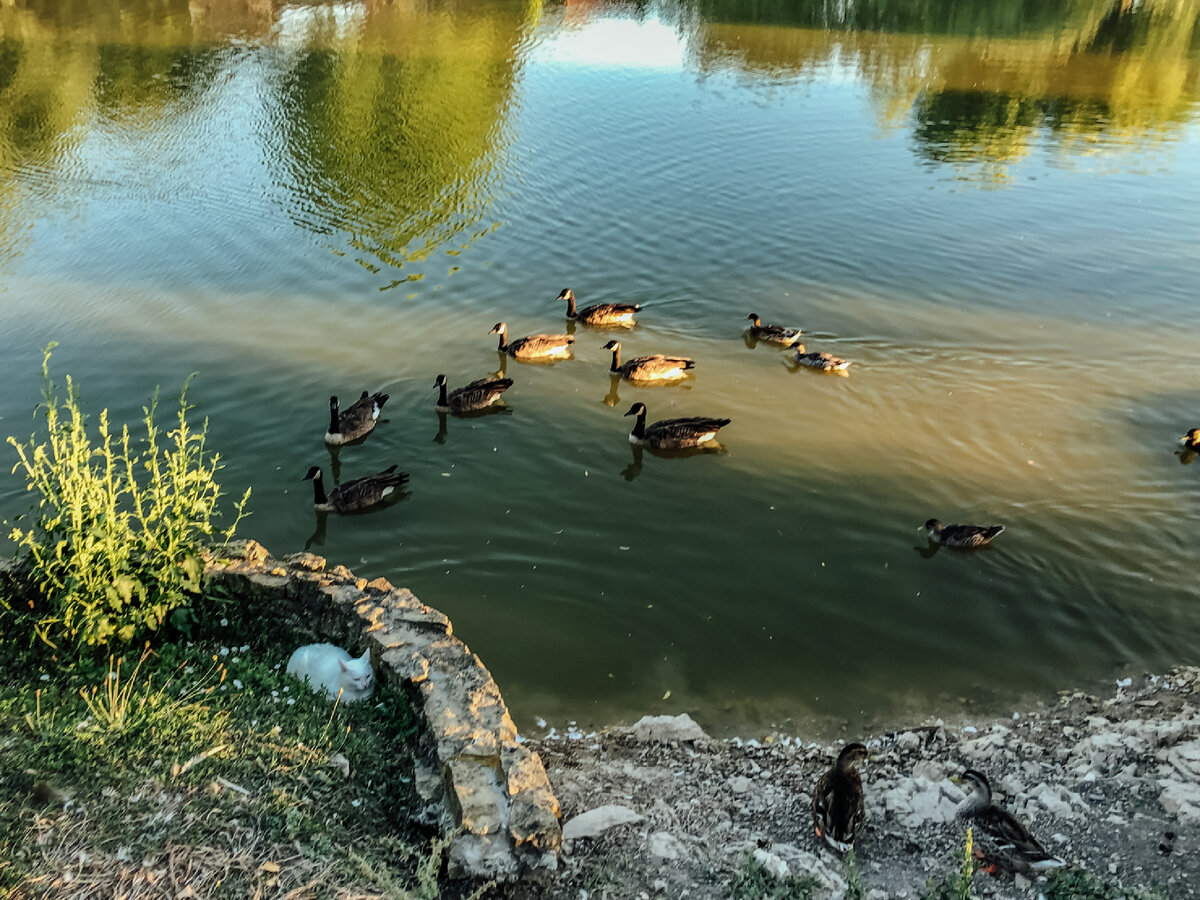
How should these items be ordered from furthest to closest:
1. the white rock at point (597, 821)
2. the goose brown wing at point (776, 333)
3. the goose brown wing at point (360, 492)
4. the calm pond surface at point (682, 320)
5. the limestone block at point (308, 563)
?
the goose brown wing at point (776, 333) → the goose brown wing at point (360, 492) → the calm pond surface at point (682, 320) → the limestone block at point (308, 563) → the white rock at point (597, 821)

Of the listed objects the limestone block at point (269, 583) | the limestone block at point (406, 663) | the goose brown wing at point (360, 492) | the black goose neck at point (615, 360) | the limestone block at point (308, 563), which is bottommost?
the goose brown wing at point (360, 492)

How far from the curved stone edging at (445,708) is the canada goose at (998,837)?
121 inches

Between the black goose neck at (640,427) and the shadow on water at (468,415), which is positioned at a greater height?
the black goose neck at (640,427)

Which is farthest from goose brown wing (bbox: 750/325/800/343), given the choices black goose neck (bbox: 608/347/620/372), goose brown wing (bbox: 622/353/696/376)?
black goose neck (bbox: 608/347/620/372)

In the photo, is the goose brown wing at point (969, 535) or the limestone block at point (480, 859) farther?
the goose brown wing at point (969, 535)

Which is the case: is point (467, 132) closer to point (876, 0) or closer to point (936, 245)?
point (936, 245)

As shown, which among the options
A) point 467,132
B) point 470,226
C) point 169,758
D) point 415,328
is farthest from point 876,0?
point 169,758

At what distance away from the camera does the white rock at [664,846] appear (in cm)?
631

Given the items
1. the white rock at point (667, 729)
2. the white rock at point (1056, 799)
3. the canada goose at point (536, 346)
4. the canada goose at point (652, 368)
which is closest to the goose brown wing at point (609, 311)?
the canada goose at point (536, 346)

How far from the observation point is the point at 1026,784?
7.25 meters

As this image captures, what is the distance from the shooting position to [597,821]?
6562 mm

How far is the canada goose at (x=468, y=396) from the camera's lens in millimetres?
13562

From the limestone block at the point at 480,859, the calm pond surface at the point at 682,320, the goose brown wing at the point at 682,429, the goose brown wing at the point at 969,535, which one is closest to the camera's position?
the limestone block at the point at 480,859

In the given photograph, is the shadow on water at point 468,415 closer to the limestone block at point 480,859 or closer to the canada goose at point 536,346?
the canada goose at point 536,346
